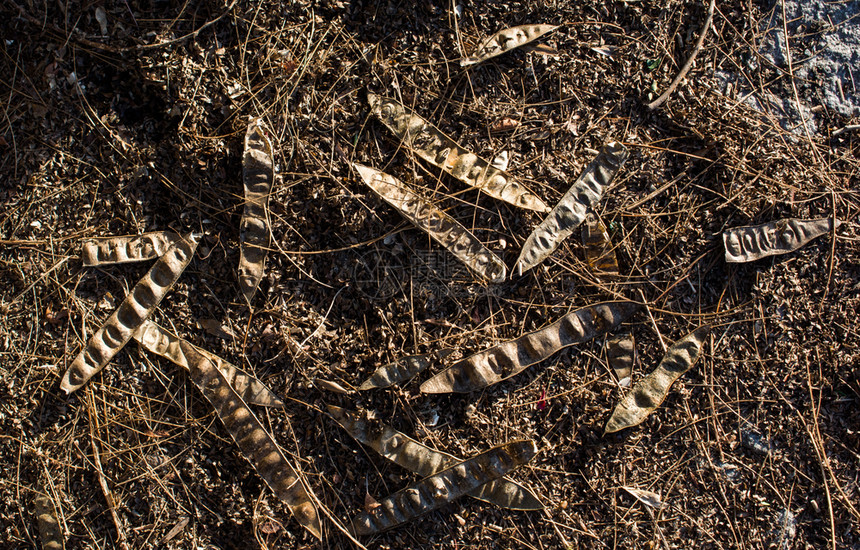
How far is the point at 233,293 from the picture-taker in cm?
316

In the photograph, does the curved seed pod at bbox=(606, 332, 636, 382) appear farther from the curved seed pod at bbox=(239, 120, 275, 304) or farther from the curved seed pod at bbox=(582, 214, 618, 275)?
the curved seed pod at bbox=(239, 120, 275, 304)

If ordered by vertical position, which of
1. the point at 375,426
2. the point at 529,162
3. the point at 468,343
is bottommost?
the point at 375,426

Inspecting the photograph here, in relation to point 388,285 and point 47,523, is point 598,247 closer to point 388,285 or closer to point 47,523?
point 388,285

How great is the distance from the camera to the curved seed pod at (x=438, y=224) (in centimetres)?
309

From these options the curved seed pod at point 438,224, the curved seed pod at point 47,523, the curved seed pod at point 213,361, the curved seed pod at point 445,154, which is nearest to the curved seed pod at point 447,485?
the curved seed pod at point 213,361

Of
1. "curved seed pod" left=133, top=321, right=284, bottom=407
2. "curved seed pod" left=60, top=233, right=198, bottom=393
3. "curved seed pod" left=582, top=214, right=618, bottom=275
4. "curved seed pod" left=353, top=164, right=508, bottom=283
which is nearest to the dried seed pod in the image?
"curved seed pod" left=582, top=214, right=618, bottom=275

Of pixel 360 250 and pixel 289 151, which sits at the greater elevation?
pixel 289 151

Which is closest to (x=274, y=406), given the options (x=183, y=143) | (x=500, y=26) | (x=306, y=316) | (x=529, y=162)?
(x=306, y=316)

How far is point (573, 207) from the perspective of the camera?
3176mm

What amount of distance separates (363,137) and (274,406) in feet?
5.83

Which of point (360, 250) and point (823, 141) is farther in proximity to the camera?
point (823, 141)

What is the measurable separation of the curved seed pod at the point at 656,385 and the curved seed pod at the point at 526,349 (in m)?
0.40

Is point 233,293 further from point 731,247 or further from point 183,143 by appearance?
point 731,247

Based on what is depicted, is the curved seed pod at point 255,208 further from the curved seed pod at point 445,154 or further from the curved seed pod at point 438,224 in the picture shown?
the curved seed pod at point 445,154
